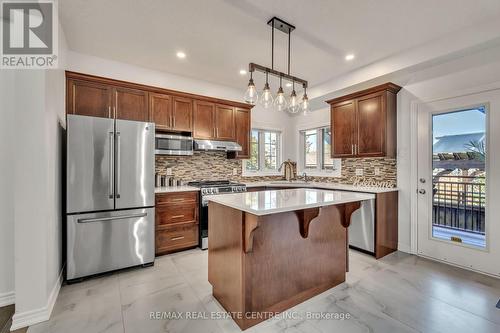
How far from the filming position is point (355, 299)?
2.15 m

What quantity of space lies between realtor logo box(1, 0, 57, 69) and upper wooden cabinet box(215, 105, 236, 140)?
7.54 ft

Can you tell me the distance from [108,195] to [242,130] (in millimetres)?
2514

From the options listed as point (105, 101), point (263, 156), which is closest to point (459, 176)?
point (263, 156)

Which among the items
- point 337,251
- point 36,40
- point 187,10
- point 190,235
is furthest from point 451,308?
point 36,40

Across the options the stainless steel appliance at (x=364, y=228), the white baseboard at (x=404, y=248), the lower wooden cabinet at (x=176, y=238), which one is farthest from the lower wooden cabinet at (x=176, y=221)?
the white baseboard at (x=404, y=248)

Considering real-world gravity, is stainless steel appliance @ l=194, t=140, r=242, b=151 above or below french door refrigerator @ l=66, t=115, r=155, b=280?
above

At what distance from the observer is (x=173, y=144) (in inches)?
142

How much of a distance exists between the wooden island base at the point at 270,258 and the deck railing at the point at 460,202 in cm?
162

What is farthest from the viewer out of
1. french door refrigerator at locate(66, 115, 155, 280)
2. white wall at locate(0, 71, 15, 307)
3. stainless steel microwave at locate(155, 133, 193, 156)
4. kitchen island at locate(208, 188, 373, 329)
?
stainless steel microwave at locate(155, 133, 193, 156)

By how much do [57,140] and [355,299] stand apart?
10.9 ft

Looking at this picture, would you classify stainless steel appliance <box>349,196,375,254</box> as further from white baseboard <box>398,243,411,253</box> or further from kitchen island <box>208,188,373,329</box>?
kitchen island <box>208,188,373,329</box>

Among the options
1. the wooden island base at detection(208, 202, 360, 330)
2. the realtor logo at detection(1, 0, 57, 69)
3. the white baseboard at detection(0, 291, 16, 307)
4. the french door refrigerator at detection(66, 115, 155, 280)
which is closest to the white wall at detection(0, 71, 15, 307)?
the white baseboard at detection(0, 291, 16, 307)

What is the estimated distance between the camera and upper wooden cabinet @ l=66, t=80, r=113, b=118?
9.74 feet

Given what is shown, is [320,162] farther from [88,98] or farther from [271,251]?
[88,98]
